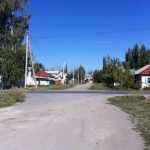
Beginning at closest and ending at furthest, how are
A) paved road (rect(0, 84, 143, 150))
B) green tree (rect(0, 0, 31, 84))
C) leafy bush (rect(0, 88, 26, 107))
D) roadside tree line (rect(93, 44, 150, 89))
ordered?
paved road (rect(0, 84, 143, 150)), leafy bush (rect(0, 88, 26, 107)), green tree (rect(0, 0, 31, 84)), roadside tree line (rect(93, 44, 150, 89))

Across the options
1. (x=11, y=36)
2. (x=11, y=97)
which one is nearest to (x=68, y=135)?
(x=11, y=97)

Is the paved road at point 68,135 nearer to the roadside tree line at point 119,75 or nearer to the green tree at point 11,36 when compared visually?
the green tree at point 11,36

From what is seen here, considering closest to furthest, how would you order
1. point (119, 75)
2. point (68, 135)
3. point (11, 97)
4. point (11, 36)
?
point (68, 135), point (11, 97), point (11, 36), point (119, 75)

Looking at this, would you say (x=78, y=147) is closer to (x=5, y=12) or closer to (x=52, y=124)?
(x=52, y=124)

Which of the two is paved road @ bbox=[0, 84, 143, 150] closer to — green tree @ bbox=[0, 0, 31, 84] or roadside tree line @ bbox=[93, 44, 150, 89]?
green tree @ bbox=[0, 0, 31, 84]

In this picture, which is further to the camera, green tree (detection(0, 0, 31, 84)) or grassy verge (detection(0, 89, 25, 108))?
green tree (detection(0, 0, 31, 84))

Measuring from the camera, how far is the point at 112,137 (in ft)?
41.9

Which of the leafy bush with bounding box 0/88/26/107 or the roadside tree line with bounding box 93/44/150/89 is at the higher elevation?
the roadside tree line with bounding box 93/44/150/89

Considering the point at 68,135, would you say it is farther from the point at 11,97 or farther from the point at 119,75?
Result: the point at 119,75

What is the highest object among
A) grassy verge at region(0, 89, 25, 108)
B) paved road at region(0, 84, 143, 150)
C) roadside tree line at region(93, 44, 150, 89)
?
roadside tree line at region(93, 44, 150, 89)

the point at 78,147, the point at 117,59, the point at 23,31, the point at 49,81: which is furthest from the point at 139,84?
the point at 78,147

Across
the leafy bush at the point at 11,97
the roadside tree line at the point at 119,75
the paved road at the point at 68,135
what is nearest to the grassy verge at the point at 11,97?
the leafy bush at the point at 11,97

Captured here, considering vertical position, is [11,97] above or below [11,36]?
below

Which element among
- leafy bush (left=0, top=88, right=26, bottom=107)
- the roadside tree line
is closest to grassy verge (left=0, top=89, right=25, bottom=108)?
leafy bush (left=0, top=88, right=26, bottom=107)
